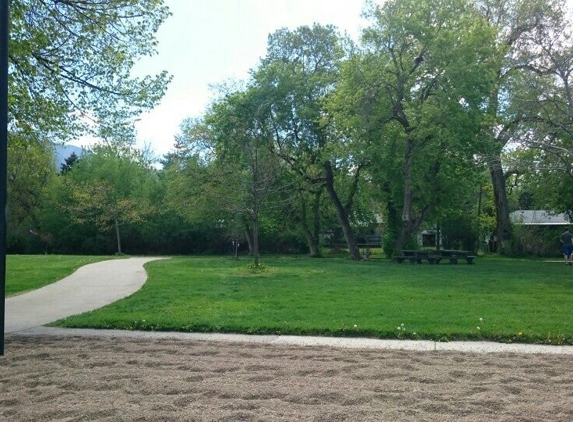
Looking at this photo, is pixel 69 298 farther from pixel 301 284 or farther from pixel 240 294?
pixel 301 284

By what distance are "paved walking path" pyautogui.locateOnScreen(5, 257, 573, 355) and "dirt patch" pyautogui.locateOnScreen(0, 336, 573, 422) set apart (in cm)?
55

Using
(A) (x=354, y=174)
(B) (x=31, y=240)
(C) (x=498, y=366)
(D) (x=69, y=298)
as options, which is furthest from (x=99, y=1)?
(B) (x=31, y=240)

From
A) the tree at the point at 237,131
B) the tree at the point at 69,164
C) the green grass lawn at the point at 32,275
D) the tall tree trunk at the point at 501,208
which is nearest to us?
the green grass lawn at the point at 32,275

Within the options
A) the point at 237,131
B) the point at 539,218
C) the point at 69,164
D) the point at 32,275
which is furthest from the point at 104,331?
the point at 69,164

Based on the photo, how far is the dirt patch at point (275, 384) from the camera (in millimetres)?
5457

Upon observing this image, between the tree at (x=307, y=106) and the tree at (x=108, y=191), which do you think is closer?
the tree at (x=307, y=106)

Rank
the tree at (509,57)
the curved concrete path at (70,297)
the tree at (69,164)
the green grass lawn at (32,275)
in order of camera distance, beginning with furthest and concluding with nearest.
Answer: the tree at (69,164) → the tree at (509,57) → the green grass lawn at (32,275) → the curved concrete path at (70,297)

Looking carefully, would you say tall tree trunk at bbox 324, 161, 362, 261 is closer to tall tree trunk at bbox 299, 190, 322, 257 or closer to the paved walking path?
tall tree trunk at bbox 299, 190, 322, 257

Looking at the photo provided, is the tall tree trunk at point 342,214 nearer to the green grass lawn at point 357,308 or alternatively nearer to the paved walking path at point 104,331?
the green grass lawn at point 357,308

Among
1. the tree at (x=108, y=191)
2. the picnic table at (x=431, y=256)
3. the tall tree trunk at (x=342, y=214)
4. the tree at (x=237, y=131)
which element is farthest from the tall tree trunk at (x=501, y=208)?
the tree at (x=108, y=191)

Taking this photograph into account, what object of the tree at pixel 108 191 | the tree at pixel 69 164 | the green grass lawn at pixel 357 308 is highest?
the tree at pixel 69 164

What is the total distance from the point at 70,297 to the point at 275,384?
1032 centimetres

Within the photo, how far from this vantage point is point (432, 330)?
972 centimetres

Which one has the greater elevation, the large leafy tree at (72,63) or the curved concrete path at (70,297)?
the large leafy tree at (72,63)
